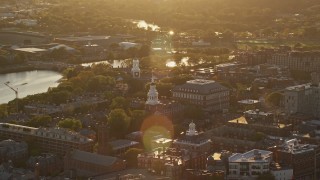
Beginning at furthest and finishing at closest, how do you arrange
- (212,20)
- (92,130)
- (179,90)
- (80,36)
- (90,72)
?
(212,20)
(80,36)
(90,72)
(179,90)
(92,130)

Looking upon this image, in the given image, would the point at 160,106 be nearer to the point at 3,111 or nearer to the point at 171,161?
Answer: the point at 3,111

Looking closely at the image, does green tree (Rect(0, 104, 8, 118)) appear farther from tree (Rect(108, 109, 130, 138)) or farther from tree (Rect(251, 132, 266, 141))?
tree (Rect(251, 132, 266, 141))

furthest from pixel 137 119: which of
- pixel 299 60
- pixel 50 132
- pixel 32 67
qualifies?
pixel 32 67

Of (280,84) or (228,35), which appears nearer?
(280,84)

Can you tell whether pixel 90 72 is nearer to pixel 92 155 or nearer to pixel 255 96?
pixel 255 96

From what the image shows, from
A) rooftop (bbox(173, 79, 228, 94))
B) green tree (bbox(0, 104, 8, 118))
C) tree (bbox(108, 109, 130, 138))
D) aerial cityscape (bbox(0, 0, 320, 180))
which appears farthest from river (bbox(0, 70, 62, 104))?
tree (bbox(108, 109, 130, 138))

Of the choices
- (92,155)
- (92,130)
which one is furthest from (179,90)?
(92,155)

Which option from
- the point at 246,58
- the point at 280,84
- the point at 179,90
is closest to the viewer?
the point at 179,90
